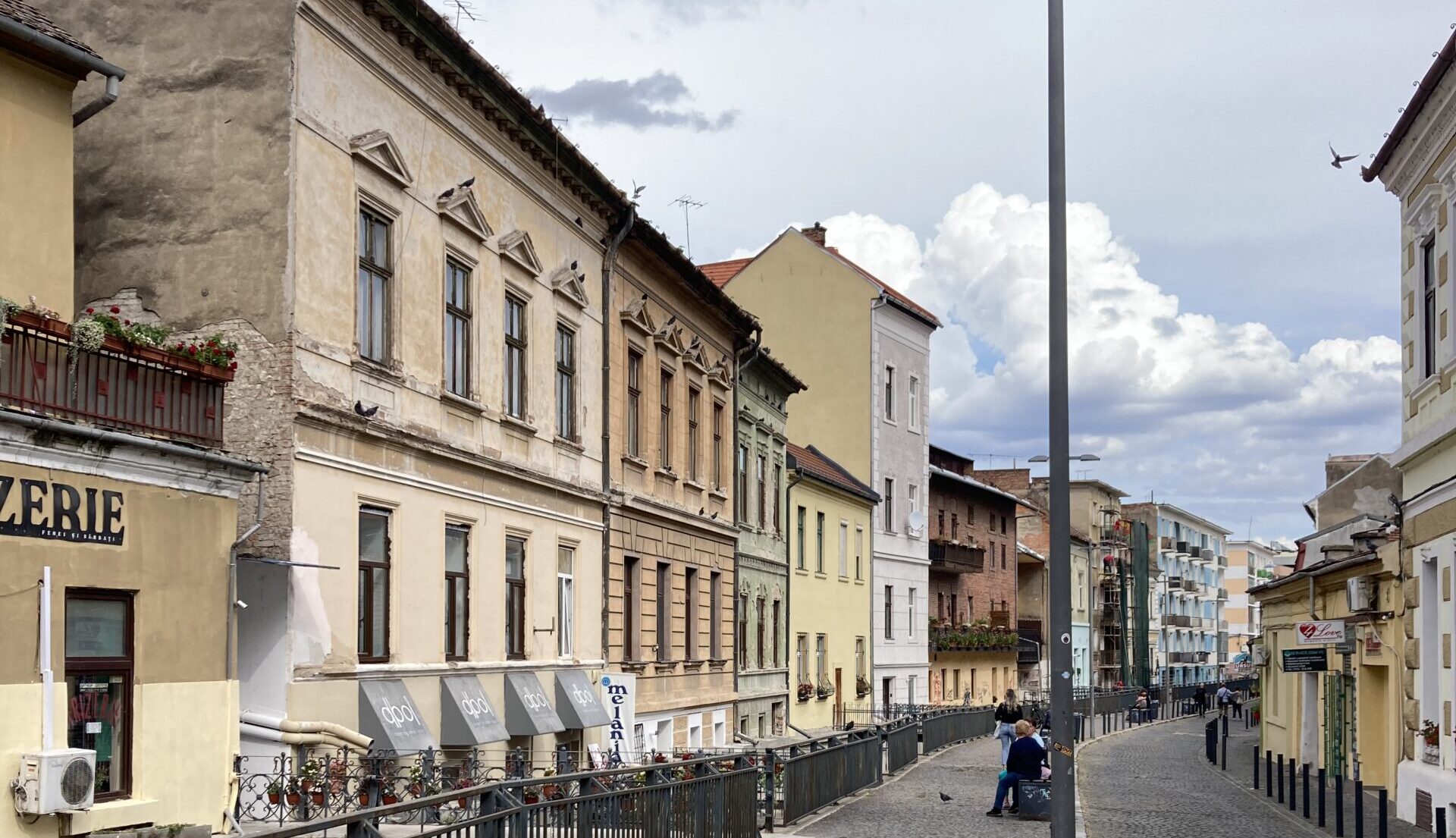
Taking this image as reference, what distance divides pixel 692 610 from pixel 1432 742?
15.2 m

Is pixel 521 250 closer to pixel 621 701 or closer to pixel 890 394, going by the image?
pixel 621 701

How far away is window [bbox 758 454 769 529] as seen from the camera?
131ft

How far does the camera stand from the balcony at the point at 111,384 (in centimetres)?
1261

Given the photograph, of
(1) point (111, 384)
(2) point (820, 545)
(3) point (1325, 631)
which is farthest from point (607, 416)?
(2) point (820, 545)

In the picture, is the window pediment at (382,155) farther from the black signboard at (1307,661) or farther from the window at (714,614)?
the black signboard at (1307,661)

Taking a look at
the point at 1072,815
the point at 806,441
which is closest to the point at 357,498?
the point at 1072,815

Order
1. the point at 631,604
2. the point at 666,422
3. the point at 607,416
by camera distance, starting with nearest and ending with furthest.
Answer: the point at 607,416 < the point at 631,604 < the point at 666,422

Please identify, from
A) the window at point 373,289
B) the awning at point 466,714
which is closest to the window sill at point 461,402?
the window at point 373,289

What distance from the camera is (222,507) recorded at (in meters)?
14.9

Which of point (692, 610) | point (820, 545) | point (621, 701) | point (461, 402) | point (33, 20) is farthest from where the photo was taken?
point (820, 545)

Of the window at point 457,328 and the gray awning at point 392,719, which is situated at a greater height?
the window at point 457,328

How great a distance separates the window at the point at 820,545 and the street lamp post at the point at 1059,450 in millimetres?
32992

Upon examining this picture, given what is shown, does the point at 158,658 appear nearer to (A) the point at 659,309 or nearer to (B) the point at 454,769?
(B) the point at 454,769

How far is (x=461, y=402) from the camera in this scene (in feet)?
67.9
